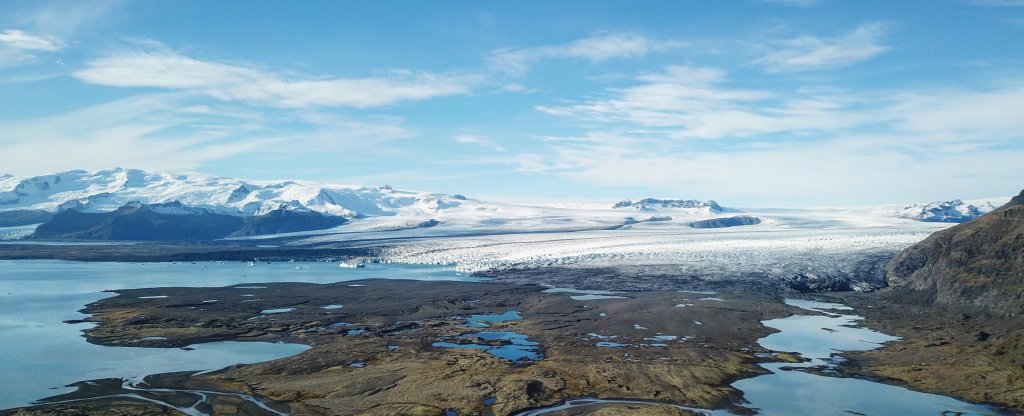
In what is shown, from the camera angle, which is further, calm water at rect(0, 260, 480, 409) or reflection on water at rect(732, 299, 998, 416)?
calm water at rect(0, 260, 480, 409)

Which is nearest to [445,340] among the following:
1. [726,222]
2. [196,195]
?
[726,222]

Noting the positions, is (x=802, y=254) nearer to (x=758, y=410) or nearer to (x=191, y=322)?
(x=758, y=410)

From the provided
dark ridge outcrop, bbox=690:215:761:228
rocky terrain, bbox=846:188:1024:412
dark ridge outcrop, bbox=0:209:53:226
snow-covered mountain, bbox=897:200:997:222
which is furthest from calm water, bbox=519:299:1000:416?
dark ridge outcrop, bbox=0:209:53:226

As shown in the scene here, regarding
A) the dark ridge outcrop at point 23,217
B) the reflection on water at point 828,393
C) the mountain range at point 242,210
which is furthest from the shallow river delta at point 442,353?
the dark ridge outcrop at point 23,217

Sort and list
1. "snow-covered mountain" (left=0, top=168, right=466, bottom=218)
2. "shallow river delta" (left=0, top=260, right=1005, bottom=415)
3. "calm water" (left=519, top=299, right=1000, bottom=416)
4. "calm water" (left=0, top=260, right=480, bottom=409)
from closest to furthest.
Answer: "calm water" (left=519, top=299, right=1000, bottom=416)
"shallow river delta" (left=0, top=260, right=1005, bottom=415)
"calm water" (left=0, top=260, right=480, bottom=409)
"snow-covered mountain" (left=0, top=168, right=466, bottom=218)

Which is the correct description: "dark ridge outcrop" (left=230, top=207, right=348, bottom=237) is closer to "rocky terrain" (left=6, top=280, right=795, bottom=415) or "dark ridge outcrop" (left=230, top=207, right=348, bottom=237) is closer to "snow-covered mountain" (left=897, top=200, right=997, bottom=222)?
"rocky terrain" (left=6, top=280, right=795, bottom=415)

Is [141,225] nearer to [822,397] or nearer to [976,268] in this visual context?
[976,268]

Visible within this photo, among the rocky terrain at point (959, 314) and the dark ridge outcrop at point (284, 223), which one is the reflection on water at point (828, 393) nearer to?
the rocky terrain at point (959, 314)
